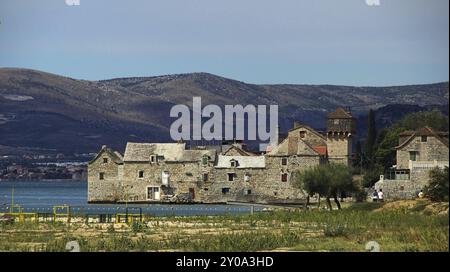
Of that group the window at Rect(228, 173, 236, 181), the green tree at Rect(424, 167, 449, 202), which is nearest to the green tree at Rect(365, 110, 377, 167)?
the window at Rect(228, 173, 236, 181)

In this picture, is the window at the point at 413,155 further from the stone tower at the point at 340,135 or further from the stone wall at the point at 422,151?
the stone tower at the point at 340,135

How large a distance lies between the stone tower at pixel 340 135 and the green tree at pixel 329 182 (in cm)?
2467

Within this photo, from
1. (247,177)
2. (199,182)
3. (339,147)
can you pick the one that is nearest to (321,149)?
(339,147)

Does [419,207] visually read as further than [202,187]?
No

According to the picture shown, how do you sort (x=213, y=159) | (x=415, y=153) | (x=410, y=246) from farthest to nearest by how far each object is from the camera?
1. (x=213, y=159)
2. (x=415, y=153)
3. (x=410, y=246)

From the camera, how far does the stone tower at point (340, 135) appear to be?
84.4 meters

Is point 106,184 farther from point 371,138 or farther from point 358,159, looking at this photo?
point 371,138

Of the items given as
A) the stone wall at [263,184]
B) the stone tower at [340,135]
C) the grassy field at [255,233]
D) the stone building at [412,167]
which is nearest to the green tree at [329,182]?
the stone building at [412,167]

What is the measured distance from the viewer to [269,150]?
269 feet

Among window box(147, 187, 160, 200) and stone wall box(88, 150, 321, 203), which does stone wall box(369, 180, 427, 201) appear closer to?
stone wall box(88, 150, 321, 203)

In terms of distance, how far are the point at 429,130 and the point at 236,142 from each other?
35.1 m

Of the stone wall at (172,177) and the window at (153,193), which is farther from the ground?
the stone wall at (172,177)

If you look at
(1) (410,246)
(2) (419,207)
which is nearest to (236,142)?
(2) (419,207)
